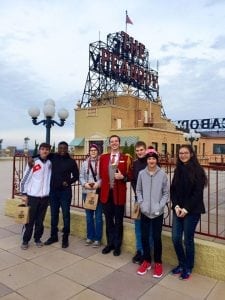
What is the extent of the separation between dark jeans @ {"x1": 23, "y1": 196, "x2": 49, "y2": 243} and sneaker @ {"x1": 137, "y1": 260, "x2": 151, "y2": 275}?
6.14ft

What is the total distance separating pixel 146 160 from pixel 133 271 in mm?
1474

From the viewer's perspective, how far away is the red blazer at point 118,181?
4.29 metres

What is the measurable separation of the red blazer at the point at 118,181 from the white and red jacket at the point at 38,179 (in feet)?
3.23

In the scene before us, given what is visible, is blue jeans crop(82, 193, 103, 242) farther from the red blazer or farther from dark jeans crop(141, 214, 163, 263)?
dark jeans crop(141, 214, 163, 263)

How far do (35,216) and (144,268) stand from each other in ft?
6.50

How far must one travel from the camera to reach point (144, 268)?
12.7ft

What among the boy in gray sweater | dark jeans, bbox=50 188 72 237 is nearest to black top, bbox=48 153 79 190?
dark jeans, bbox=50 188 72 237

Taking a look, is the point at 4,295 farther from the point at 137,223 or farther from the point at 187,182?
the point at 187,182

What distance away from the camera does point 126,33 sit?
123 ft

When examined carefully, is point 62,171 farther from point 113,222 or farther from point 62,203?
point 113,222

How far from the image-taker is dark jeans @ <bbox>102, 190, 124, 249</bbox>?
14.4 feet

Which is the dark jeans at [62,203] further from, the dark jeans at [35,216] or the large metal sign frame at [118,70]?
the large metal sign frame at [118,70]

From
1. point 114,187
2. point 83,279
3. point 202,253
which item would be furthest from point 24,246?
point 202,253

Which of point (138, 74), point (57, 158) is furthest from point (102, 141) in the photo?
point (57, 158)
